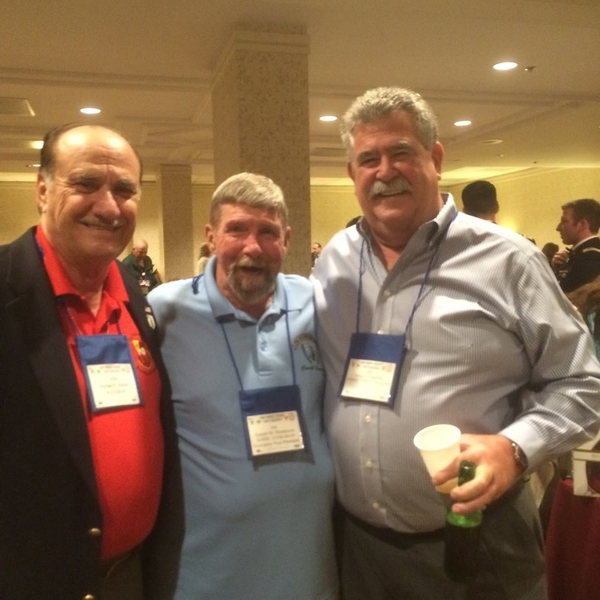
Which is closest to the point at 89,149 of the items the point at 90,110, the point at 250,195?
the point at 250,195

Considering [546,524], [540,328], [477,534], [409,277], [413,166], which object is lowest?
[546,524]

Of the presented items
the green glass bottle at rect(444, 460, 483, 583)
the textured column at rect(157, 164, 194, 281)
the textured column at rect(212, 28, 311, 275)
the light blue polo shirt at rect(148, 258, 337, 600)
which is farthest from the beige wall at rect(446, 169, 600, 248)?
the green glass bottle at rect(444, 460, 483, 583)

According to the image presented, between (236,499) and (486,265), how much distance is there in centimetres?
84

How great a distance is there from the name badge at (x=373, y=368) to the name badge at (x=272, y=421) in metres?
0.14

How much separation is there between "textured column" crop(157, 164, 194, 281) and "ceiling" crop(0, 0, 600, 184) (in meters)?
2.31

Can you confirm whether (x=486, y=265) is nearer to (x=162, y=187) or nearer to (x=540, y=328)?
(x=540, y=328)

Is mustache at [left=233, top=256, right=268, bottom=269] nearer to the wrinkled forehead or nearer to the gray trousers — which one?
the wrinkled forehead

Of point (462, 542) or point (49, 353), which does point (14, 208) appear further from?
point (462, 542)

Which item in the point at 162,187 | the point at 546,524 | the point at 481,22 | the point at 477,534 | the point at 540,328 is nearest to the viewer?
the point at 477,534

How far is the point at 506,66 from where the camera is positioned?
5242mm

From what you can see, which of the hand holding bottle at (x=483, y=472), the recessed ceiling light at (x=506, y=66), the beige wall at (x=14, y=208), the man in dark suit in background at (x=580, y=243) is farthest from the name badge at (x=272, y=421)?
the beige wall at (x=14, y=208)

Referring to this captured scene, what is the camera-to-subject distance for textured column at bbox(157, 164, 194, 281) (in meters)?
10.5

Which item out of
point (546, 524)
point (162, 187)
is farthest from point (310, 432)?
point (162, 187)

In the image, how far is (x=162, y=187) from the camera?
427 inches
